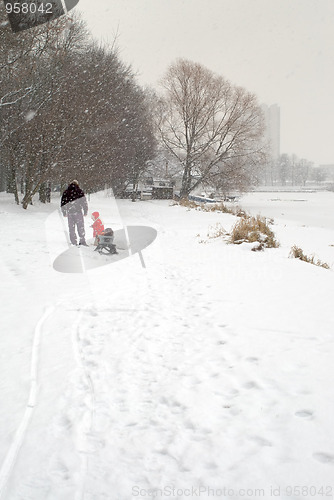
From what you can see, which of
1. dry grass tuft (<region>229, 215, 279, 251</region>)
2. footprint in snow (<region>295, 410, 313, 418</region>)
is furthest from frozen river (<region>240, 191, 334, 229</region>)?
footprint in snow (<region>295, 410, 313, 418</region>)

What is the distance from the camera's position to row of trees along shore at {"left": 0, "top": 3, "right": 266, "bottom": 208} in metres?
14.8

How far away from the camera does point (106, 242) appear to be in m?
8.62

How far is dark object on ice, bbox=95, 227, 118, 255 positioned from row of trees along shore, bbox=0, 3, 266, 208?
8152mm

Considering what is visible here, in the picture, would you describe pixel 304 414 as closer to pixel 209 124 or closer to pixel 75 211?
pixel 75 211

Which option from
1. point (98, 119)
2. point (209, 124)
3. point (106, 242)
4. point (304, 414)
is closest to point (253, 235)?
point (106, 242)

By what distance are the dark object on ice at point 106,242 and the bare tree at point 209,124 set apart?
2298cm

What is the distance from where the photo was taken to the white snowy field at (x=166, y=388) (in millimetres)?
2004

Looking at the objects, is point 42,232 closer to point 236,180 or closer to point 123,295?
point 123,295

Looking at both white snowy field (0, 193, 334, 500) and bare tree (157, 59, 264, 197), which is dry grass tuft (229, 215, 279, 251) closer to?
white snowy field (0, 193, 334, 500)

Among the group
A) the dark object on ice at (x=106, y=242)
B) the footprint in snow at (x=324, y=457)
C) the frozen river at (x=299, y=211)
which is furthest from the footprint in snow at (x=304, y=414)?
the frozen river at (x=299, y=211)

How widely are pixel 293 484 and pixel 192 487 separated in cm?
55

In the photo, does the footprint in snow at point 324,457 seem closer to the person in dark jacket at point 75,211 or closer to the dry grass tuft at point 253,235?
the dry grass tuft at point 253,235

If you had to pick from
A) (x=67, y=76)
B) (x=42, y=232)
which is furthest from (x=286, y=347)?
(x=67, y=76)

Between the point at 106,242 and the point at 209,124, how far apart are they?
80.7 ft
